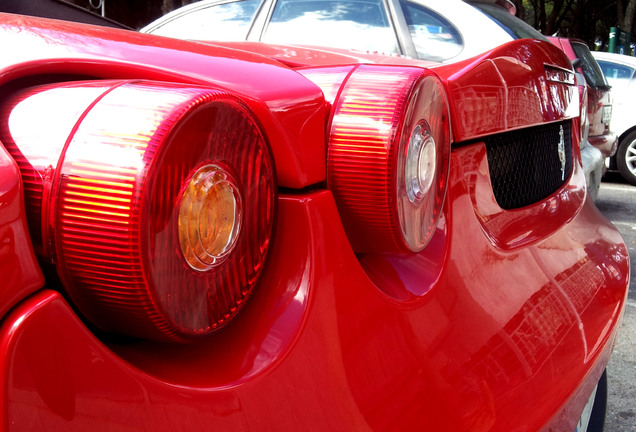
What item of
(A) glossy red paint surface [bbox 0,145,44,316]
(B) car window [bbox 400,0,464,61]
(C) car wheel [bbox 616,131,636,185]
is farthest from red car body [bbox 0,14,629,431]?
(C) car wheel [bbox 616,131,636,185]

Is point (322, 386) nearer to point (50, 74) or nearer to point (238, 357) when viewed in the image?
point (238, 357)

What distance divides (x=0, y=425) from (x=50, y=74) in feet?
1.31

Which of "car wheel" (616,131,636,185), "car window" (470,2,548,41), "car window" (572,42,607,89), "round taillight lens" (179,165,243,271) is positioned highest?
"car window" (470,2,548,41)

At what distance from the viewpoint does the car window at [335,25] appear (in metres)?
2.88

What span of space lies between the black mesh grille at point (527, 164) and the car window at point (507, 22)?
1529 mm

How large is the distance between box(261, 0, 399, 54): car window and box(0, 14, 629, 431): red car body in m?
1.53

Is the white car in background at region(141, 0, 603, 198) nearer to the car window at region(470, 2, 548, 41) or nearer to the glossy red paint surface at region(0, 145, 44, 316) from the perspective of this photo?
the car window at region(470, 2, 548, 41)

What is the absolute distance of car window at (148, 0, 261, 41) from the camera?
3.36 m

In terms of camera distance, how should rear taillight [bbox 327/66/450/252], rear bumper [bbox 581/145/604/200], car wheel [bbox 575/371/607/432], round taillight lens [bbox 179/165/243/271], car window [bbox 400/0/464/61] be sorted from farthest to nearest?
1. car window [bbox 400/0/464/61]
2. rear bumper [bbox 581/145/604/200]
3. car wheel [bbox 575/371/607/432]
4. rear taillight [bbox 327/66/450/252]
5. round taillight lens [bbox 179/165/243/271]

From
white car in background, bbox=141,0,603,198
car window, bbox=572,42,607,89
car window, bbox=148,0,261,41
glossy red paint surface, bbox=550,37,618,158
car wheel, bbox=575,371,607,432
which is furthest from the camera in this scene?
car window, bbox=572,42,607,89

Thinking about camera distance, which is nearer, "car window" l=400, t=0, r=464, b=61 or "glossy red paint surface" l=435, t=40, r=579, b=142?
"glossy red paint surface" l=435, t=40, r=579, b=142

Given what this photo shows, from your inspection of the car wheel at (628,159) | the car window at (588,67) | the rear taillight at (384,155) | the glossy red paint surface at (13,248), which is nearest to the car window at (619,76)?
the car wheel at (628,159)

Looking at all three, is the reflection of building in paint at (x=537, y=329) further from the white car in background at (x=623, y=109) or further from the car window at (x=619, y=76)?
the car window at (x=619, y=76)

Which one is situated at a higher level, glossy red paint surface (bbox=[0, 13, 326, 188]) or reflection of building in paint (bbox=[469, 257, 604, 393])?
glossy red paint surface (bbox=[0, 13, 326, 188])
